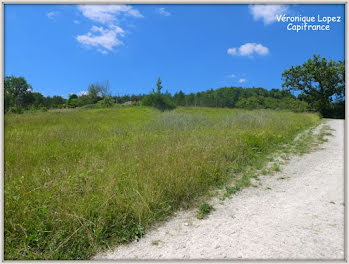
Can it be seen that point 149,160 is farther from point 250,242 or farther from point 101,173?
point 250,242

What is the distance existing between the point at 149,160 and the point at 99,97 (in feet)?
165

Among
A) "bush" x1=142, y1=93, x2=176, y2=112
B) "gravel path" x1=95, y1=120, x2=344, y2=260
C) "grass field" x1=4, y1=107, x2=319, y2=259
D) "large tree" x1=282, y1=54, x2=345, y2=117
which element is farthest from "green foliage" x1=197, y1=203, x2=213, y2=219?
Answer: "bush" x1=142, y1=93, x2=176, y2=112

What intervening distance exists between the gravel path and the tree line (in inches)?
145

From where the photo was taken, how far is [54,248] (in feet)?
6.14

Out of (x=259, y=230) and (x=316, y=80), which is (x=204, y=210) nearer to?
(x=259, y=230)

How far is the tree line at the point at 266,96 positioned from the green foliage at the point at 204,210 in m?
4.64

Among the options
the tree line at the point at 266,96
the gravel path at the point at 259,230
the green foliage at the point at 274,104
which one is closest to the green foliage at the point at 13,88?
the tree line at the point at 266,96

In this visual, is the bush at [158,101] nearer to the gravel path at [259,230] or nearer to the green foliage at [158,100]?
the green foliage at [158,100]

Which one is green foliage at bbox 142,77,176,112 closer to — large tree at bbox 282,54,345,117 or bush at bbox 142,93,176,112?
bush at bbox 142,93,176,112

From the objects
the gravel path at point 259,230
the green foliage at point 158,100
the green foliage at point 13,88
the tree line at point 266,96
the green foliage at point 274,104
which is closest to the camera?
the gravel path at point 259,230

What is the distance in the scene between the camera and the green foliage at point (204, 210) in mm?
2483

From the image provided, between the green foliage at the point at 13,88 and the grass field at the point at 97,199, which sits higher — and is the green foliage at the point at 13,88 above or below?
above

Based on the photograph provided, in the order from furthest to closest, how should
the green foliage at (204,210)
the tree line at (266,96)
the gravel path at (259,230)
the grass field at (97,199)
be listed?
the tree line at (266,96)
the green foliage at (204,210)
the grass field at (97,199)
the gravel path at (259,230)

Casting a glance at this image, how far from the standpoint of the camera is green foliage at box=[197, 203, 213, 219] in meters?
2.48
